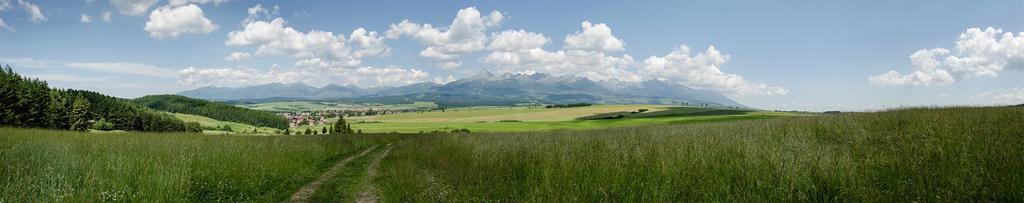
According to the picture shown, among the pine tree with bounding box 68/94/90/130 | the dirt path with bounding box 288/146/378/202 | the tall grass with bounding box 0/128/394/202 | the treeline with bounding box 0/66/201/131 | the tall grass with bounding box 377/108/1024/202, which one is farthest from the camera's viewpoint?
the pine tree with bounding box 68/94/90/130

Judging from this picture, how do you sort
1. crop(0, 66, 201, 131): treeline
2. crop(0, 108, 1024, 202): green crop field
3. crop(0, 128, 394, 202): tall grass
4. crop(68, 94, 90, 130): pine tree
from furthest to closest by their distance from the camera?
crop(68, 94, 90, 130): pine tree → crop(0, 66, 201, 131): treeline → crop(0, 128, 394, 202): tall grass → crop(0, 108, 1024, 202): green crop field

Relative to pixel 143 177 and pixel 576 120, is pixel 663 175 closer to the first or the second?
pixel 143 177

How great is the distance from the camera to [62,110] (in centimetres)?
7544

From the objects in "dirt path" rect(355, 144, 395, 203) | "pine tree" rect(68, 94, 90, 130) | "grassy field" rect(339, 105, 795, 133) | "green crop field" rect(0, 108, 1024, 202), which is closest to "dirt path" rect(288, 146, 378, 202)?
"green crop field" rect(0, 108, 1024, 202)

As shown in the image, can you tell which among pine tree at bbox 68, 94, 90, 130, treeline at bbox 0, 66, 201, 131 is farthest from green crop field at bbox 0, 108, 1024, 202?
pine tree at bbox 68, 94, 90, 130

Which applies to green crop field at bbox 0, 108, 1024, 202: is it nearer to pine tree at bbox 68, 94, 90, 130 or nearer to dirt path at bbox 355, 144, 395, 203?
dirt path at bbox 355, 144, 395, 203

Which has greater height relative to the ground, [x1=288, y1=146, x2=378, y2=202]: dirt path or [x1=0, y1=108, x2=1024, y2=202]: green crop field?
[x1=0, y1=108, x2=1024, y2=202]: green crop field

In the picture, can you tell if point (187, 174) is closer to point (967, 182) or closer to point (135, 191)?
point (135, 191)

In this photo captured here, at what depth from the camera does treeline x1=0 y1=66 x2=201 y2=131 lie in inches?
2367

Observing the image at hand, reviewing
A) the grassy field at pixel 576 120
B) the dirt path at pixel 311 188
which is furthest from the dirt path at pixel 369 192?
the grassy field at pixel 576 120

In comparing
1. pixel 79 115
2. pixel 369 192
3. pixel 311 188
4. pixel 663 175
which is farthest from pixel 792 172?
pixel 79 115

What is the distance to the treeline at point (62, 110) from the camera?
2367 inches

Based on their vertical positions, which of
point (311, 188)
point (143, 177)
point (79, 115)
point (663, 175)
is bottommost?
point (79, 115)

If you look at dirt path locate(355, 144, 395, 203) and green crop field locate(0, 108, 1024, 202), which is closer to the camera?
green crop field locate(0, 108, 1024, 202)
